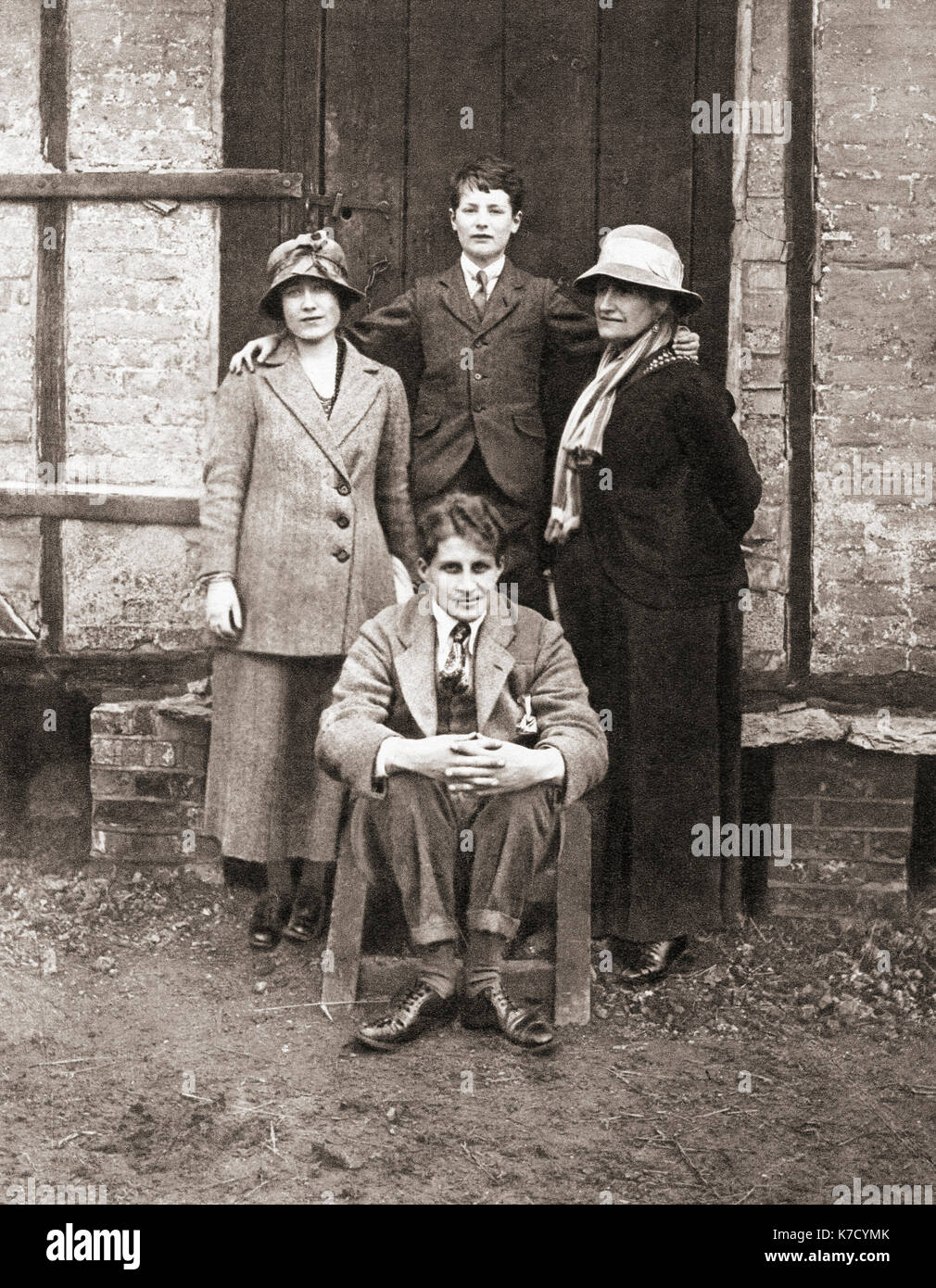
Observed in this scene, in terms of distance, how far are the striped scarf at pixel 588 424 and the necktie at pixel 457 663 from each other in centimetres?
58

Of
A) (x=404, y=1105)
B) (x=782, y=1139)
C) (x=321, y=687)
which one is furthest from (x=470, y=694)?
(x=782, y=1139)

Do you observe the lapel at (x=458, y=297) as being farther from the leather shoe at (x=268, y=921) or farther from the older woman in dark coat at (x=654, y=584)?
the leather shoe at (x=268, y=921)

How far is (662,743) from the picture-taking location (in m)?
4.30

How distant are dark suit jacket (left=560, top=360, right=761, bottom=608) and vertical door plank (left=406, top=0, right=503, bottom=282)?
3.11 ft

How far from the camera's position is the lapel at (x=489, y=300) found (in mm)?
4496

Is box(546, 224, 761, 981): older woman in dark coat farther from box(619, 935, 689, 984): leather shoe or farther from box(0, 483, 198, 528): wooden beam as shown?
box(0, 483, 198, 528): wooden beam

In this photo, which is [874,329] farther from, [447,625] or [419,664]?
[419,664]

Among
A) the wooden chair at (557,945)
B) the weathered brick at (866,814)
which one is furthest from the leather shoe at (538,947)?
the weathered brick at (866,814)

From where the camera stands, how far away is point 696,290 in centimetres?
480

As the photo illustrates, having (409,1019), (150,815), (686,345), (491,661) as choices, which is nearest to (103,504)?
(150,815)

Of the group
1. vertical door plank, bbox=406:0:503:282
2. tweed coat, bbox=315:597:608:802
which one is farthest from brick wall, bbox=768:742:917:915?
vertical door plank, bbox=406:0:503:282

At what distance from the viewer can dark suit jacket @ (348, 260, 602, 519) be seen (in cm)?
448

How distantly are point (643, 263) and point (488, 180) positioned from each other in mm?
521

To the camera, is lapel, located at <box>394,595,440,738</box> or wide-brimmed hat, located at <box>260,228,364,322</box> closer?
lapel, located at <box>394,595,440,738</box>
